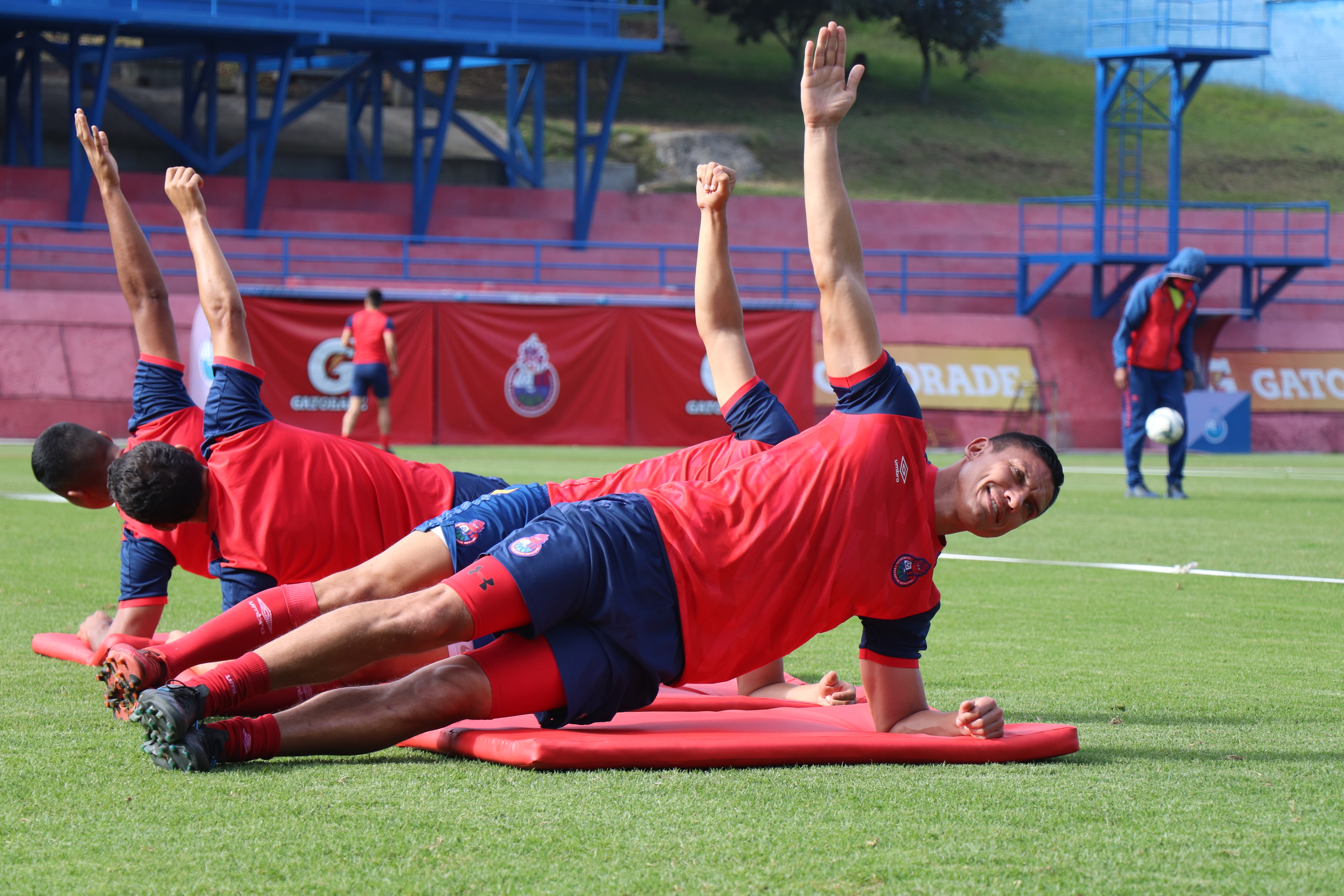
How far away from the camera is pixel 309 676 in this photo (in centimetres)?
359

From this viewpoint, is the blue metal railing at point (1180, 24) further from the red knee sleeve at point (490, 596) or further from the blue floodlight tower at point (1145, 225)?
the red knee sleeve at point (490, 596)

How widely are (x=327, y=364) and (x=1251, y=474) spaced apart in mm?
12899

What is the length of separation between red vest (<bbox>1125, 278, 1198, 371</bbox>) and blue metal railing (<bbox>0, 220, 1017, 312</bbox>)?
13.0 metres

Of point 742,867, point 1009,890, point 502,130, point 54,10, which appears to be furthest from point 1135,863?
point 502,130

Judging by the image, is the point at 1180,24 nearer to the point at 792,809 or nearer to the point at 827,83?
the point at 827,83

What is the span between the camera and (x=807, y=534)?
12.6 ft

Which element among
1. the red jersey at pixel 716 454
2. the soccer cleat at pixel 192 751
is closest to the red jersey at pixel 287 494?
the red jersey at pixel 716 454

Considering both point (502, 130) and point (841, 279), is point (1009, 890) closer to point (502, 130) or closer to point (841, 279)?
point (841, 279)

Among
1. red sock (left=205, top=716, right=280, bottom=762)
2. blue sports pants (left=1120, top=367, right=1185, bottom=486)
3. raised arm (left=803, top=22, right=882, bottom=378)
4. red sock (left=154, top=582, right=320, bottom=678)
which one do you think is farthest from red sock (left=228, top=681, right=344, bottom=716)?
blue sports pants (left=1120, top=367, right=1185, bottom=486)

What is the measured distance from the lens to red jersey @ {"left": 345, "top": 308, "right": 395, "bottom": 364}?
18984 millimetres

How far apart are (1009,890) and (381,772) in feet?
5.46

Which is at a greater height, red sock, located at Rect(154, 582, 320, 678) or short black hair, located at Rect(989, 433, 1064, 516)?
short black hair, located at Rect(989, 433, 1064, 516)

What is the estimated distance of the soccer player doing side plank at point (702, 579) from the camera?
3629mm

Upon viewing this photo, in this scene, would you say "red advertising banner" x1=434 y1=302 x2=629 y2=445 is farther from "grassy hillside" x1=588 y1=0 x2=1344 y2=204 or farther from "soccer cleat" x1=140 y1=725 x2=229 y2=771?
"soccer cleat" x1=140 y1=725 x2=229 y2=771
